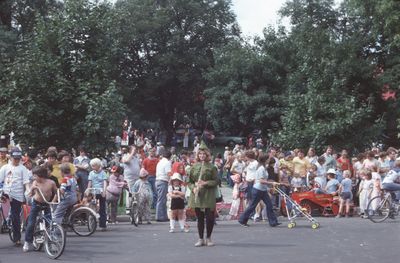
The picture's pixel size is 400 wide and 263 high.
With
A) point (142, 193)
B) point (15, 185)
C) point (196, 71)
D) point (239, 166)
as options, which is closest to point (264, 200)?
point (142, 193)

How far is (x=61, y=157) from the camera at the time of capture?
1539 centimetres

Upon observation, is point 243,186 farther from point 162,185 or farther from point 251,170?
point 162,185

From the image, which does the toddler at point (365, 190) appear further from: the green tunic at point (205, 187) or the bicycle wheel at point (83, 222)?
the bicycle wheel at point (83, 222)

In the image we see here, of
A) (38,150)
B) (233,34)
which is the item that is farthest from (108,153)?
(233,34)

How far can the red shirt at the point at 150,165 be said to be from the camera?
18.9m

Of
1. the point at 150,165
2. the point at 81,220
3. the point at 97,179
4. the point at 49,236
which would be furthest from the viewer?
the point at 150,165

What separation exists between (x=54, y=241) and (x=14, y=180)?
6.97ft

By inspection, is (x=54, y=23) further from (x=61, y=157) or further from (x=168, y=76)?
(x=168, y=76)

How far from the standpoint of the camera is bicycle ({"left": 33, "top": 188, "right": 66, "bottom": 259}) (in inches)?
441

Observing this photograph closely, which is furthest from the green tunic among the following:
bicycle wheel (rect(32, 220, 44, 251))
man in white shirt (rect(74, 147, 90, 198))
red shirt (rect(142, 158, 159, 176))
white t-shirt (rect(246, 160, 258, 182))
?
red shirt (rect(142, 158, 159, 176))

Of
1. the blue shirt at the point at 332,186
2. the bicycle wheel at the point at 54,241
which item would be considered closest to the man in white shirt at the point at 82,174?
the bicycle wheel at the point at 54,241

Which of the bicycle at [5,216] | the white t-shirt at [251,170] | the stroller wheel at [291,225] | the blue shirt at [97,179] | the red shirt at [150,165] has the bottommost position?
the stroller wheel at [291,225]

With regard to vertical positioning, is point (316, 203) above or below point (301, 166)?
below

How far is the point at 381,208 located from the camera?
1720cm
